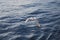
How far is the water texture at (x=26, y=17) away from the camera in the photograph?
8469mm

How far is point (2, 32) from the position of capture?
8750mm

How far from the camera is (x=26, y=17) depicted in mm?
10812

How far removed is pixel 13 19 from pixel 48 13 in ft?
9.08

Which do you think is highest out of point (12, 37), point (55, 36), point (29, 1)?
point (29, 1)

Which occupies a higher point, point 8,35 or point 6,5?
point 6,5

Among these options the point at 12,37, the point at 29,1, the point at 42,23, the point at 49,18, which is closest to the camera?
the point at 12,37

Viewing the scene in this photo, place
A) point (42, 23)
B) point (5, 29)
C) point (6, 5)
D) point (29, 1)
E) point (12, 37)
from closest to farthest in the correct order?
point (12, 37), point (5, 29), point (42, 23), point (6, 5), point (29, 1)

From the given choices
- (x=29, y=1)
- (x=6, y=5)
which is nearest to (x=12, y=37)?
(x=6, y=5)

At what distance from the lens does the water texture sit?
847 cm

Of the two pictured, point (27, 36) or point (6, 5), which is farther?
point (6, 5)

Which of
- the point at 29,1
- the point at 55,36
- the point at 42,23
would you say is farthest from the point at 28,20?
the point at 29,1

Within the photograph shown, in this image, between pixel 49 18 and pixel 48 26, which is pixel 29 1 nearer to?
pixel 49 18

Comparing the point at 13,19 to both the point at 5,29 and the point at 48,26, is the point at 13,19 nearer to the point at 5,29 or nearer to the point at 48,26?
the point at 5,29

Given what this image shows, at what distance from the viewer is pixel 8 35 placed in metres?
8.42
